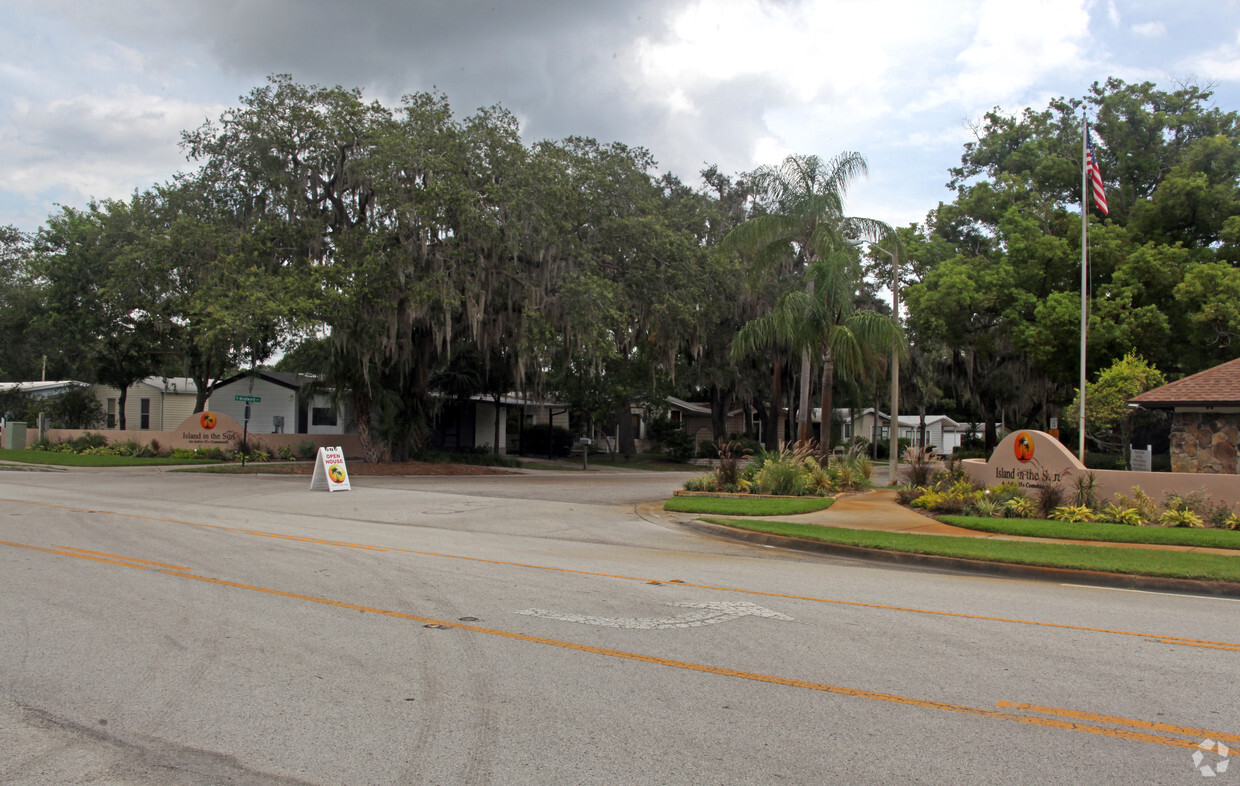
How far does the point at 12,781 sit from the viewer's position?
13.5 feet

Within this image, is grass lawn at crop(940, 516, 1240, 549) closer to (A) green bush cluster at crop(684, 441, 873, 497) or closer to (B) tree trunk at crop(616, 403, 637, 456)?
(A) green bush cluster at crop(684, 441, 873, 497)

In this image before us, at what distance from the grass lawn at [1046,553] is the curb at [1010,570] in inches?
4.0

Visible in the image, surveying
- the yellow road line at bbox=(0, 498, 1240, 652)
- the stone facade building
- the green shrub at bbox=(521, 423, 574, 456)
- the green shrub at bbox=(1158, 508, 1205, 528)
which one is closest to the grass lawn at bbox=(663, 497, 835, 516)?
the green shrub at bbox=(1158, 508, 1205, 528)

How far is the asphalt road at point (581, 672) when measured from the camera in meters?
4.40

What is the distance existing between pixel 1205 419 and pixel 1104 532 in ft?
34.6

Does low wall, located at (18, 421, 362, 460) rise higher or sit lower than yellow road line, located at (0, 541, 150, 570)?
higher

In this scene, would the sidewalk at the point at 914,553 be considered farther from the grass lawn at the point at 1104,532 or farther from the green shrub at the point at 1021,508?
the green shrub at the point at 1021,508

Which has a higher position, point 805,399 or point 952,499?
point 805,399

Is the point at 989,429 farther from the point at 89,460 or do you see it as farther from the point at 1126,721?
the point at 1126,721

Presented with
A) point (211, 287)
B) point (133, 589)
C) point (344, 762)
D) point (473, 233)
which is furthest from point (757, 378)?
point (344, 762)

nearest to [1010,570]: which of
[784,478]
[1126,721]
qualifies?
[1126,721]

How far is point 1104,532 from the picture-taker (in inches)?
555

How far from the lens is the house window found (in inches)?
1491

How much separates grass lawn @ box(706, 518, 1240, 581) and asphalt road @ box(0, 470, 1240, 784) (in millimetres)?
930
